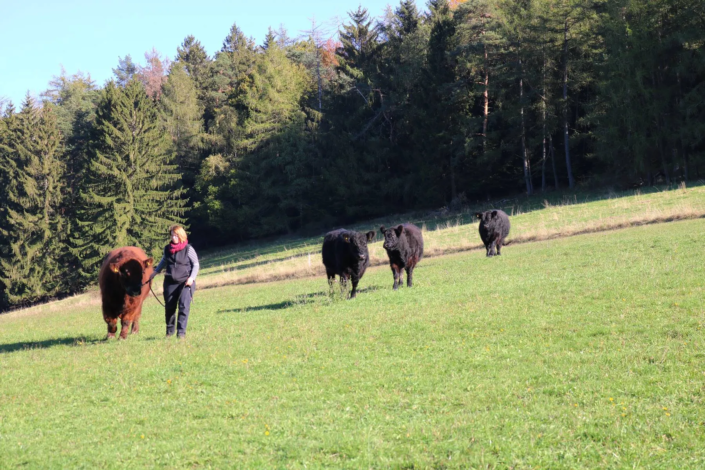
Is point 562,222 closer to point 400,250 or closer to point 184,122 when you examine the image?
point 400,250

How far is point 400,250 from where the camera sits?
17.8 metres

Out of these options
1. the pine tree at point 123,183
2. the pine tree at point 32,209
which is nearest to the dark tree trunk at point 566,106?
the pine tree at point 123,183

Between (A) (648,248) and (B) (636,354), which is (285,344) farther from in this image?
(A) (648,248)

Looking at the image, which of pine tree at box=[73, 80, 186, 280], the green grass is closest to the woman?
the green grass

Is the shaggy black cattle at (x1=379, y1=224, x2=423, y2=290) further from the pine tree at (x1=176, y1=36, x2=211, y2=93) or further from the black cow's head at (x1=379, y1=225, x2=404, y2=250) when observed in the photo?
the pine tree at (x1=176, y1=36, x2=211, y2=93)

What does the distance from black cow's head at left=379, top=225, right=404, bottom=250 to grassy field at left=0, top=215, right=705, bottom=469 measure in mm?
Result: 2574

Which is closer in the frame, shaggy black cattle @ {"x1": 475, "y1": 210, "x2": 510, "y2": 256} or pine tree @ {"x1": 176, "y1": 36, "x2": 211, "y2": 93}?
shaggy black cattle @ {"x1": 475, "y1": 210, "x2": 510, "y2": 256}

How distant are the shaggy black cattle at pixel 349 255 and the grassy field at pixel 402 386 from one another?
6.11ft

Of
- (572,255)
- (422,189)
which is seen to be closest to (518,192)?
(422,189)

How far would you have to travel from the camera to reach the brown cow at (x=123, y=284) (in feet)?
45.2

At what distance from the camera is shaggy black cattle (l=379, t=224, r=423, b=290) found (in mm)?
17719

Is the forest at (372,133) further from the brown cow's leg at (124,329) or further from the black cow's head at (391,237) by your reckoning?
the brown cow's leg at (124,329)

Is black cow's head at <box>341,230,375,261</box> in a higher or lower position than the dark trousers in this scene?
higher

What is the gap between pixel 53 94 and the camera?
99500 millimetres
